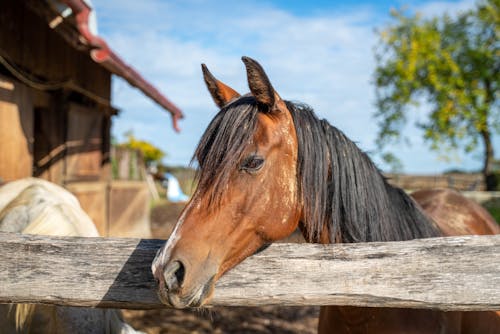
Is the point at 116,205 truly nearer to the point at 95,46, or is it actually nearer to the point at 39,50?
the point at 39,50

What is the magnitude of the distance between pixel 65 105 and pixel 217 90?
5.62 m

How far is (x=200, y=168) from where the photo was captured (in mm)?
1668

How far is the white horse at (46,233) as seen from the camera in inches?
91.2

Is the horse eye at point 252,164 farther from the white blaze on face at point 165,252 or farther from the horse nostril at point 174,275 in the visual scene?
the horse nostril at point 174,275

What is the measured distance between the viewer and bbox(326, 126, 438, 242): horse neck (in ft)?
6.00

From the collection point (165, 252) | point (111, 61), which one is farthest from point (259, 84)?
point (111, 61)

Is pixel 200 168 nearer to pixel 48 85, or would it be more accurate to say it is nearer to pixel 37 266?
pixel 37 266

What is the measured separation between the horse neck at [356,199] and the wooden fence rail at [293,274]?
0.72ft

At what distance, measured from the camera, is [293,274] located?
1.59 metres

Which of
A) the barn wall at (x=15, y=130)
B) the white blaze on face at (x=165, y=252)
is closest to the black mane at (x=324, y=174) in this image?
the white blaze on face at (x=165, y=252)

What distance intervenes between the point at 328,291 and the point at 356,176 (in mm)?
530

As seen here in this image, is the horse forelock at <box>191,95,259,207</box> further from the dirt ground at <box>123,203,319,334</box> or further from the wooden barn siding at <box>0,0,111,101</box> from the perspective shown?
the wooden barn siding at <box>0,0,111,101</box>

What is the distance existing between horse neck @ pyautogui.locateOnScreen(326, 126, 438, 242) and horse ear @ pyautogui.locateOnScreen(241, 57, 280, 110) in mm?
347

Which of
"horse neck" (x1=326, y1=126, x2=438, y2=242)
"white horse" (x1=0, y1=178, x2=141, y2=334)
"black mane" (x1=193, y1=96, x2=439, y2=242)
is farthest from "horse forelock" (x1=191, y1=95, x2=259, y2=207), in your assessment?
"white horse" (x1=0, y1=178, x2=141, y2=334)
